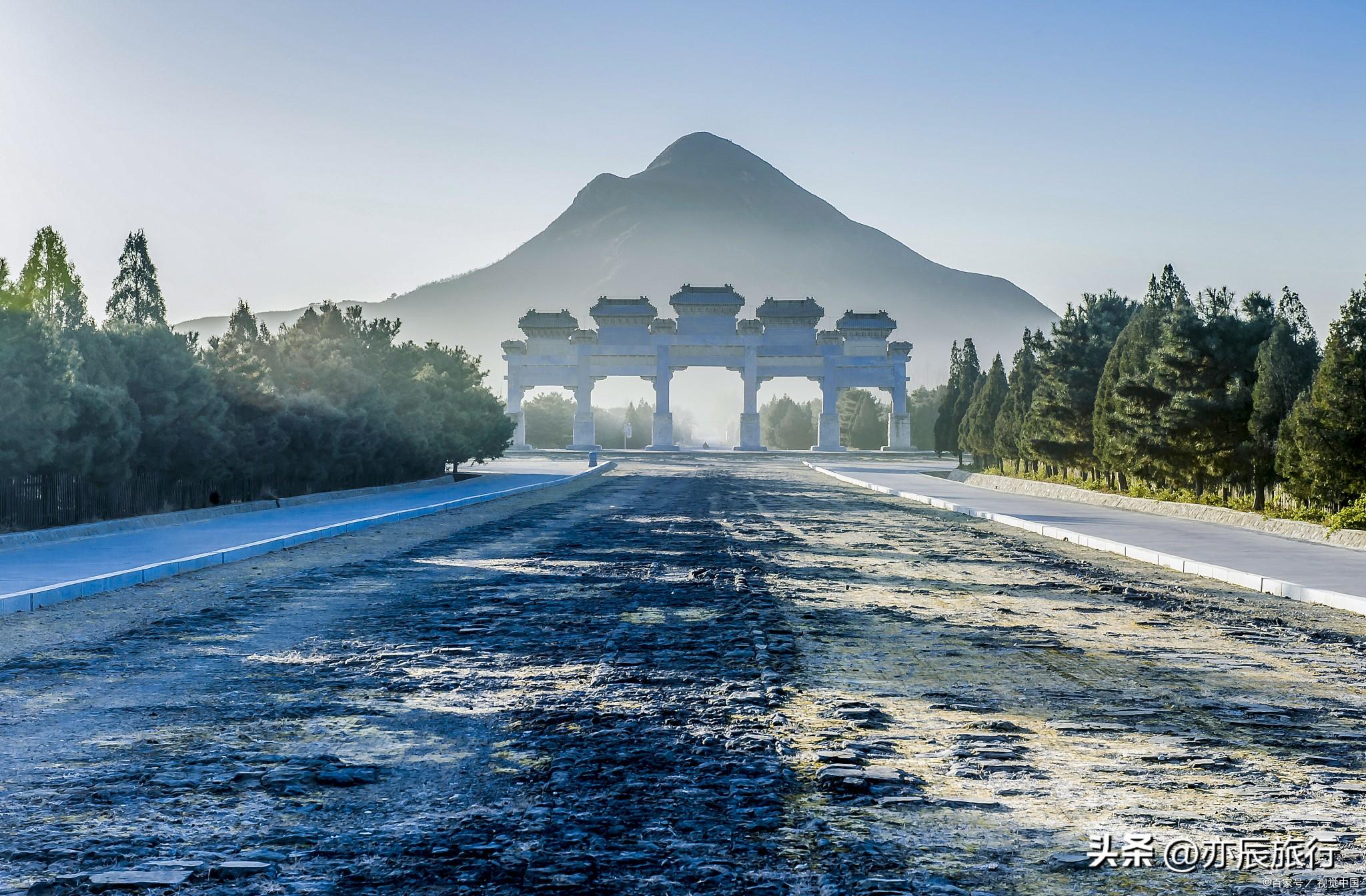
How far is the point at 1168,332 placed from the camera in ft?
87.3

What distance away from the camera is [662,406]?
104 meters

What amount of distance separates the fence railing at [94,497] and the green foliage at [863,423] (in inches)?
3440

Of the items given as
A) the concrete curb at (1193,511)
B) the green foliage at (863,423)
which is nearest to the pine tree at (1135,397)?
the concrete curb at (1193,511)

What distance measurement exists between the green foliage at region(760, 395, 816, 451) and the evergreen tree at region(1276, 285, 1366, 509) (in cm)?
10163

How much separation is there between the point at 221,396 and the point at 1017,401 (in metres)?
29.9

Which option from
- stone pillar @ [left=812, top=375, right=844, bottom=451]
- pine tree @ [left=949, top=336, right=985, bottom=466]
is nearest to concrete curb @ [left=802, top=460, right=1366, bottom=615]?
pine tree @ [left=949, top=336, right=985, bottom=466]

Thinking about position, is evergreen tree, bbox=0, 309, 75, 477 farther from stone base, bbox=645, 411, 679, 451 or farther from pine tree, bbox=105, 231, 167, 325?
stone base, bbox=645, 411, 679, 451

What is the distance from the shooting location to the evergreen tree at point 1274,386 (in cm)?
2319

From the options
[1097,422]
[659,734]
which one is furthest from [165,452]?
[1097,422]

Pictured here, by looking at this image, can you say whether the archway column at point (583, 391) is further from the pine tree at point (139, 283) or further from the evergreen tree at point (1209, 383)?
the evergreen tree at point (1209, 383)

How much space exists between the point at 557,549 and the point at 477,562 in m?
2.02

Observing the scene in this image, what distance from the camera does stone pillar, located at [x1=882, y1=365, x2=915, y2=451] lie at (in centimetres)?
10069

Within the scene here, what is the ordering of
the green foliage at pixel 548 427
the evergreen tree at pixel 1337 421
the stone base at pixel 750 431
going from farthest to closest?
the green foliage at pixel 548 427 → the stone base at pixel 750 431 → the evergreen tree at pixel 1337 421

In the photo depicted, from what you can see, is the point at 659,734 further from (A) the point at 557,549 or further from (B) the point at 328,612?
(A) the point at 557,549
